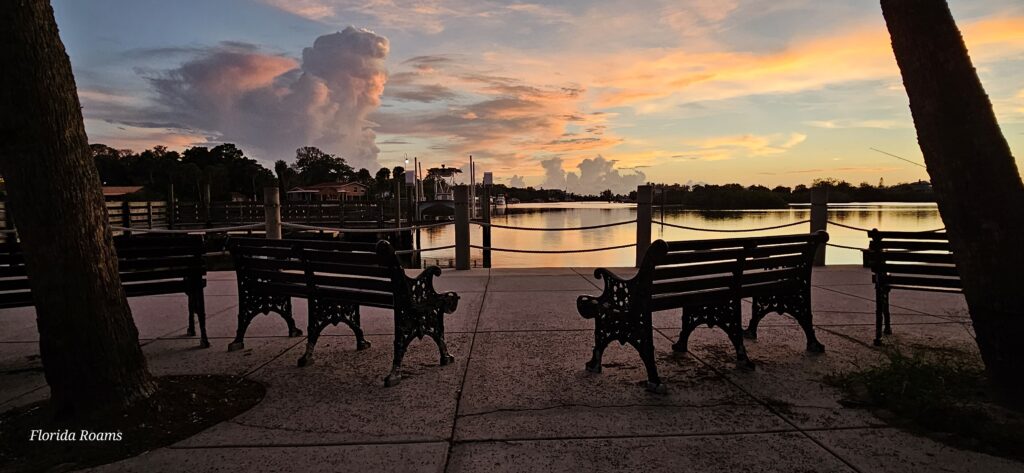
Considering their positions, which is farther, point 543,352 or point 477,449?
point 543,352

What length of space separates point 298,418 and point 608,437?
181 centimetres

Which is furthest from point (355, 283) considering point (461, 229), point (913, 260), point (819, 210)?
point (819, 210)

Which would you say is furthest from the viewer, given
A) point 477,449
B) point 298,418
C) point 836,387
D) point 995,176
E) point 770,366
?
point 770,366

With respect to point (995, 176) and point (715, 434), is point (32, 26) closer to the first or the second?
point (715, 434)

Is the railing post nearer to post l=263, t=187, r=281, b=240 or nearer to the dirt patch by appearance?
post l=263, t=187, r=281, b=240

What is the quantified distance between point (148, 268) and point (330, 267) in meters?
1.74

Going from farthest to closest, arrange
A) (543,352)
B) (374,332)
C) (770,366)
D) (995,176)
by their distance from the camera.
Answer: (374,332), (543,352), (770,366), (995,176)

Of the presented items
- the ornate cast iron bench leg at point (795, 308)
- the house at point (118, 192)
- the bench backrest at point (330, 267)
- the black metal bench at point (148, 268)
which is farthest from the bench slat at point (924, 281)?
the house at point (118, 192)

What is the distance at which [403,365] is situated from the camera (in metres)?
4.31

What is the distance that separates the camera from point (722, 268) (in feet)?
13.3

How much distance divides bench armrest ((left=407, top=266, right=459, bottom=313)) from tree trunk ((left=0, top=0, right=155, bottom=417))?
1732 millimetres

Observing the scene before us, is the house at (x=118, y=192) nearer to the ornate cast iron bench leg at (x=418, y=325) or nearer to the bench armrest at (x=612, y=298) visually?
the ornate cast iron bench leg at (x=418, y=325)

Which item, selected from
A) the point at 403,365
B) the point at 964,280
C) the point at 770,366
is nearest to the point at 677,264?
the point at 770,366

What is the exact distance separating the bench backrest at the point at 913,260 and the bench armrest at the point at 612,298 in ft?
7.87
